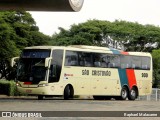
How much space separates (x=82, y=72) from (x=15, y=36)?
603 inches

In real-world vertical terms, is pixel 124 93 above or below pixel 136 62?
below

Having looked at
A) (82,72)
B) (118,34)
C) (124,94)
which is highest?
(118,34)

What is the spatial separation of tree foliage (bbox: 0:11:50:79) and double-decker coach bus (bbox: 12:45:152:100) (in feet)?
32.2

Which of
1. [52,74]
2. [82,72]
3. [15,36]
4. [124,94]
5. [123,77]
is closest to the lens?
[52,74]

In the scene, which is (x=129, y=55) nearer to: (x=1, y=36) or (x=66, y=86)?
(x=66, y=86)

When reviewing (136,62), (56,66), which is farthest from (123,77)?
(56,66)

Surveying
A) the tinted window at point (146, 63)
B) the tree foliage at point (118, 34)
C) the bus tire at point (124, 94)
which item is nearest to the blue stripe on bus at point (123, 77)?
the bus tire at point (124, 94)

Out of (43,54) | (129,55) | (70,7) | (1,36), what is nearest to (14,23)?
(1,36)

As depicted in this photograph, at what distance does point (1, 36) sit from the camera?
37.8 m

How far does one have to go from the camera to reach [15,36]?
139ft

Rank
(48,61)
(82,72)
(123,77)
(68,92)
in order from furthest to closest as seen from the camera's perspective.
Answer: (123,77)
(82,72)
(68,92)
(48,61)

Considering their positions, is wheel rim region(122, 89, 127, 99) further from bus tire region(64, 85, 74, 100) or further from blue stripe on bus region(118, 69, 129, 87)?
bus tire region(64, 85, 74, 100)

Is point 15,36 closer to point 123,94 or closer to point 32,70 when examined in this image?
point 123,94

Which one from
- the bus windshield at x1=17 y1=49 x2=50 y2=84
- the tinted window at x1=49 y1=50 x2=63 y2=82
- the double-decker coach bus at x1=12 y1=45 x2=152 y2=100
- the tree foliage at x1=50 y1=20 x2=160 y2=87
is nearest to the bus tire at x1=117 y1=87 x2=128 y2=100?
the double-decker coach bus at x1=12 y1=45 x2=152 y2=100
